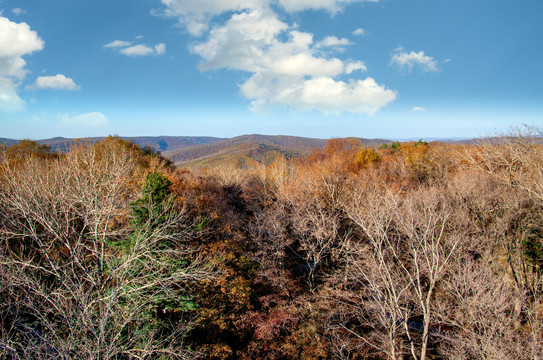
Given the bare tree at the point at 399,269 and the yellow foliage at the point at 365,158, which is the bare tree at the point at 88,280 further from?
the yellow foliage at the point at 365,158

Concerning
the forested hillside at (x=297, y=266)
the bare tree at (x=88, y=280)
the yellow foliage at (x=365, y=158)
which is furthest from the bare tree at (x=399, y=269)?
the yellow foliage at (x=365, y=158)

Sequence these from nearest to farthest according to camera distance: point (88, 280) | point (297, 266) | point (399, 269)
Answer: point (88, 280)
point (399, 269)
point (297, 266)

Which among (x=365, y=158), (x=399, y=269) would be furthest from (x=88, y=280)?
(x=365, y=158)

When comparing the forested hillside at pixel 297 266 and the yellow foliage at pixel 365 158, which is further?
the yellow foliage at pixel 365 158

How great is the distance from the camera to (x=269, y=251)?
73.4 ft

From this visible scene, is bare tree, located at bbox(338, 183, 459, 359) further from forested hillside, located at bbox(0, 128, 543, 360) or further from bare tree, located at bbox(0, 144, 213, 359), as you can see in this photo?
bare tree, located at bbox(0, 144, 213, 359)

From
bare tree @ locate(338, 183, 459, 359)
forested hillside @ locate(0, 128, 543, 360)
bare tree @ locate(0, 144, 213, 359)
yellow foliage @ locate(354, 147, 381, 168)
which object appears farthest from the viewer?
yellow foliage @ locate(354, 147, 381, 168)

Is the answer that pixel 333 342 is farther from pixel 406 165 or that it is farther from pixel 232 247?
pixel 406 165

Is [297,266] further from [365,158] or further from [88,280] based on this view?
[365,158]

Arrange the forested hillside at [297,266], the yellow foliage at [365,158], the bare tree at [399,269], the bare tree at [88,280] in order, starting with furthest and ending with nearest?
the yellow foliage at [365,158] → the forested hillside at [297,266] → the bare tree at [399,269] → the bare tree at [88,280]

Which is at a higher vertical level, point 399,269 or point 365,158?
point 365,158

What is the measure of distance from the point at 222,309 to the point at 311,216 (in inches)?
362

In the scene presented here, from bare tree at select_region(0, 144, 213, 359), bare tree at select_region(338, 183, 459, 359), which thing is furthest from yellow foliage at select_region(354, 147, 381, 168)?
bare tree at select_region(0, 144, 213, 359)

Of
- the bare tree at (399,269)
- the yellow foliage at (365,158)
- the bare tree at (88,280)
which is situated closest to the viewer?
the bare tree at (88,280)
